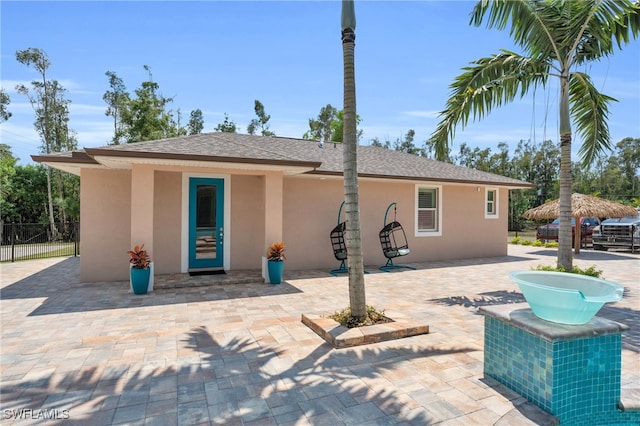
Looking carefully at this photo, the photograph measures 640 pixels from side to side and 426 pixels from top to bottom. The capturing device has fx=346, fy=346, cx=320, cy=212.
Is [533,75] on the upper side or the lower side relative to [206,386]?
upper

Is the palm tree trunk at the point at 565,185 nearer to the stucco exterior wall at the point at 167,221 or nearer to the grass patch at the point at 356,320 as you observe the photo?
the grass patch at the point at 356,320

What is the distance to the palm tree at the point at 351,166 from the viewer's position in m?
4.91

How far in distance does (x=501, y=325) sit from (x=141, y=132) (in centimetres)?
2556

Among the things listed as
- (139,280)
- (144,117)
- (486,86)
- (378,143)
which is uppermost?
(378,143)

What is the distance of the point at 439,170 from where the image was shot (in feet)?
43.7

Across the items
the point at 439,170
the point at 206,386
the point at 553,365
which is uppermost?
the point at 439,170

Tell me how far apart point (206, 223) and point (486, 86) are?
746 centimetres

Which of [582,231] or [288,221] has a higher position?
[288,221]

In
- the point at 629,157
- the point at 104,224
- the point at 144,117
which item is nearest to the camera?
the point at 104,224

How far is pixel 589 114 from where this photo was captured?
7.89m

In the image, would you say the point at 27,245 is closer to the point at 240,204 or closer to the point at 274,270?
the point at 240,204

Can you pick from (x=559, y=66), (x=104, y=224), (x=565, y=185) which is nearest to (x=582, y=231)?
(x=565, y=185)

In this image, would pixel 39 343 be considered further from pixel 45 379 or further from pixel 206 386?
pixel 206 386

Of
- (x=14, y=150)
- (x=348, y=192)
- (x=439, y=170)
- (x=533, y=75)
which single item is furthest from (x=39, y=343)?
(x=14, y=150)
